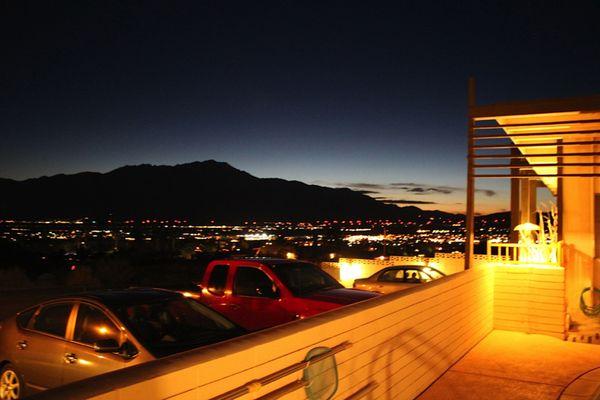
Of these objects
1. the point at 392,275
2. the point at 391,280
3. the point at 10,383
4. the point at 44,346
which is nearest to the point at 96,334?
the point at 44,346

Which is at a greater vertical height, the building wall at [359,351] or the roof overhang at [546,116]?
the roof overhang at [546,116]

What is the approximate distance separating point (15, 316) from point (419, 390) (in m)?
→ 4.80

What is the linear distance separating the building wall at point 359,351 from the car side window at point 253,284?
8.69ft

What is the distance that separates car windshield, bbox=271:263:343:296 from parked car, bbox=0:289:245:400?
96.5 inches

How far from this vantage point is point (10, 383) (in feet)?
21.8

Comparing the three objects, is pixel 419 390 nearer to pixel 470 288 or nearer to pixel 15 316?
pixel 470 288

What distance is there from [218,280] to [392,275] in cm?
912

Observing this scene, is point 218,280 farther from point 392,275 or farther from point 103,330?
point 392,275

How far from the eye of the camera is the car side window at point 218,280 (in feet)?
32.3

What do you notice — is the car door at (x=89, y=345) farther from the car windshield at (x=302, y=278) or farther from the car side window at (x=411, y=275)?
the car side window at (x=411, y=275)

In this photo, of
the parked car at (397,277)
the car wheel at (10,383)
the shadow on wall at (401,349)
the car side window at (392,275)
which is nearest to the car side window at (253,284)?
the shadow on wall at (401,349)

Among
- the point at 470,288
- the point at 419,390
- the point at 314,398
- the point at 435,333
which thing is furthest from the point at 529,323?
the point at 314,398

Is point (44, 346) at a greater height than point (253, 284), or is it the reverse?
point (253, 284)

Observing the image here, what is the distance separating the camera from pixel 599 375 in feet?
26.1
